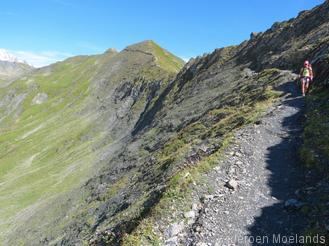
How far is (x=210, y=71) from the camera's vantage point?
75875 mm

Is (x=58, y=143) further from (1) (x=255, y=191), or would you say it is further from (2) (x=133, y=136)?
(1) (x=255, y=191)

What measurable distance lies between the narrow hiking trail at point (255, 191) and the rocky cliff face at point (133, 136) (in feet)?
8.22

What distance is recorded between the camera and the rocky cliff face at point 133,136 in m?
30.8

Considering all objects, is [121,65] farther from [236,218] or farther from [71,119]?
[236,218]

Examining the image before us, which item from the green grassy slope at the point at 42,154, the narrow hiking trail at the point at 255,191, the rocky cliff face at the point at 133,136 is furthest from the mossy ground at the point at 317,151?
the green grassy slope at the point at 42,154

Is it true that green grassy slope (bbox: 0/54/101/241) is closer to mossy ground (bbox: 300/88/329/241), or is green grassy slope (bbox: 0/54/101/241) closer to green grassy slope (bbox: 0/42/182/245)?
green grassy slope (bbox: 0/42/182/245)

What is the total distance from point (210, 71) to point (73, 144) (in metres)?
52.9

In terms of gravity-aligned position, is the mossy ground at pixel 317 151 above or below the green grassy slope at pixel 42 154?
above

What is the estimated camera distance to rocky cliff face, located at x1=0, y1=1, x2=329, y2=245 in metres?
30.8

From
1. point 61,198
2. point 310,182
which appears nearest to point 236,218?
point 310,182

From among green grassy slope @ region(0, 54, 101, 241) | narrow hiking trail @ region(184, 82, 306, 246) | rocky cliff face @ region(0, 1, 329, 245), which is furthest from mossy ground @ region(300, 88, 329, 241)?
green grassy slope @ region(0, 54, 101, 241)

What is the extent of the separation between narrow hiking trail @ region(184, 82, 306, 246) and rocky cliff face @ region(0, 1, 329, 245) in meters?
2.50

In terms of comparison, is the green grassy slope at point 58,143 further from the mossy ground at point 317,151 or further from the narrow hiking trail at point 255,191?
the mossy ground at point 317,151

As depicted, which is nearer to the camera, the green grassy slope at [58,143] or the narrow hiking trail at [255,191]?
the narrow hiking trail at [255,191]
